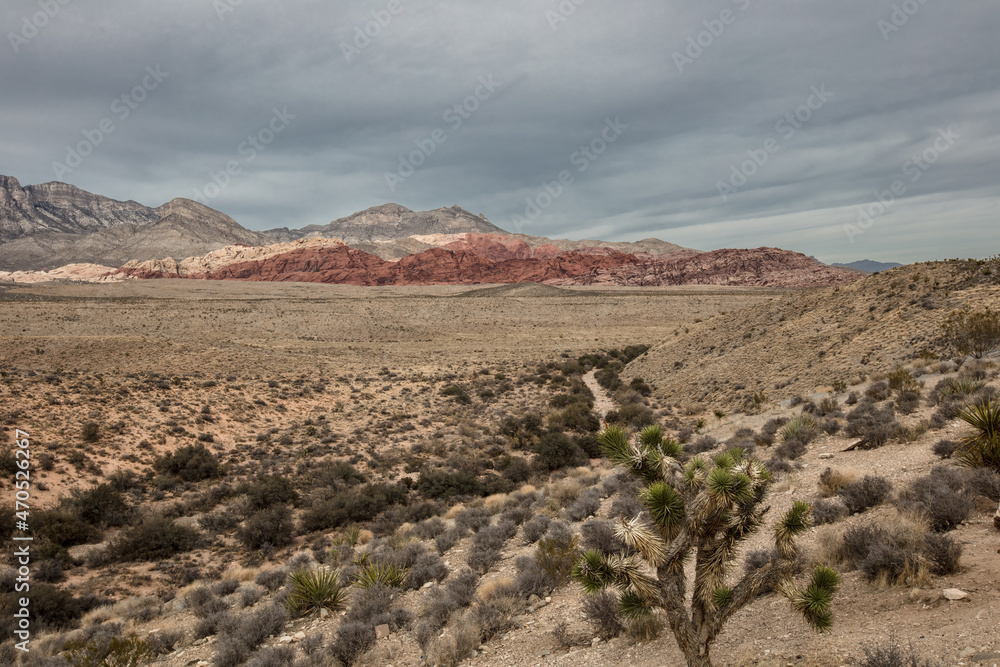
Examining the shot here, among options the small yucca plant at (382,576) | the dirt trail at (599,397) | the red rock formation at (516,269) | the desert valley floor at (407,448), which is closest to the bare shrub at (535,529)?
the desert valley floor at (407,448)

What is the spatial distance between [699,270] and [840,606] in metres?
138

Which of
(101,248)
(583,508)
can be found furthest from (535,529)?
(101,248)

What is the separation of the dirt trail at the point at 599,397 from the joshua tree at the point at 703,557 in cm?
1792

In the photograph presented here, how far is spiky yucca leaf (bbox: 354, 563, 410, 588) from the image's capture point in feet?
28.0

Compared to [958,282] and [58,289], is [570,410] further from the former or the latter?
[58,289]

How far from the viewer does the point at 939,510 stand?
5.99 m

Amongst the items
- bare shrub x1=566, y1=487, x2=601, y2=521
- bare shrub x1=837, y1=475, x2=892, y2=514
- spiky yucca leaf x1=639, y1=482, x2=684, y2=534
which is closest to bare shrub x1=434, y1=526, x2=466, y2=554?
bare shrub x1=566, y1=487, x2=601, y2=521

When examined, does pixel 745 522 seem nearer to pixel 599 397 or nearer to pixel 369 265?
pixel 599 397

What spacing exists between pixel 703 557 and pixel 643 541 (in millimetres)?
724

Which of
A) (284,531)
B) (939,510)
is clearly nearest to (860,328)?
(939,510)

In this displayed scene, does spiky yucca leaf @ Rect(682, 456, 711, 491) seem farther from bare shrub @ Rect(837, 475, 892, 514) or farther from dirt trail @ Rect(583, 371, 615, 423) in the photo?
dirt trail @ Rect(583, 371, 615, 423)

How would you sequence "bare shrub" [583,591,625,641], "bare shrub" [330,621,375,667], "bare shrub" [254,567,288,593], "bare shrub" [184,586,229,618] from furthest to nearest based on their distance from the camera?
1. "bare shrub" [254,567,288,593]
2. "bare shrub" [184,586,229,618]
3. "bare shrub" [330,621,375,667]
4. "bare shrub" [583,591,625,641]

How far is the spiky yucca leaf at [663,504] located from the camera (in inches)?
181

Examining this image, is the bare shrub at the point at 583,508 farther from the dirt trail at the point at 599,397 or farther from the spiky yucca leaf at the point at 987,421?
the dirt trail at the point at 599,397
